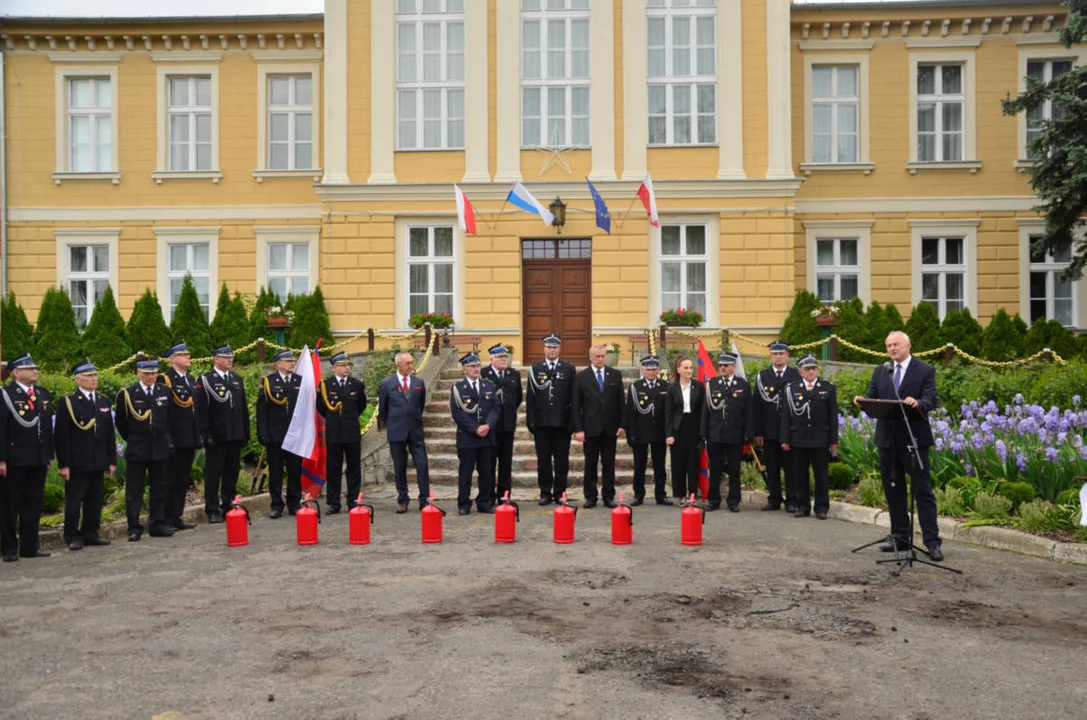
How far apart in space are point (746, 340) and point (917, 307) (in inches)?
179

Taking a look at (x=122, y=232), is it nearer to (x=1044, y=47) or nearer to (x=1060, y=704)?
(x=1044, y=47)

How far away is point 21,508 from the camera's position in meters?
10.2

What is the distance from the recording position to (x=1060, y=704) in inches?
216

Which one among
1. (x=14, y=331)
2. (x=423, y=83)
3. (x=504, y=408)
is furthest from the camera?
(x=14, y=331)

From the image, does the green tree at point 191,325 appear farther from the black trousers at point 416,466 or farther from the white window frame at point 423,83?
the black trousers at point 416,466

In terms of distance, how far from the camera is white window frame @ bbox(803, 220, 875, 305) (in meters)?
24.8

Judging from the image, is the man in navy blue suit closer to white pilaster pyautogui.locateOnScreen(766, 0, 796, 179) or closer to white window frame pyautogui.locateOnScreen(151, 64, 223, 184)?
white pilaster pyautogui.locateOnScreen(766, 0, 796, 179)

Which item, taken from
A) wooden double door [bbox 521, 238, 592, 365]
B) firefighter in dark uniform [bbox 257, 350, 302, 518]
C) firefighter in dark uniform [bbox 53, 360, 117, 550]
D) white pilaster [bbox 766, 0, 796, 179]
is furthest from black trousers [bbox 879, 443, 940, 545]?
white pilaster [bbox 766, 0, 796, 179]

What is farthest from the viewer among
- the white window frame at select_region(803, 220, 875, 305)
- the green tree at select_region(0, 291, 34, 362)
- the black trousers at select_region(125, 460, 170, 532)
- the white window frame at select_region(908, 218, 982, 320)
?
the white window frame at select_region(803, 220, 875, 305)

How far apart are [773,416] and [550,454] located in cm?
283

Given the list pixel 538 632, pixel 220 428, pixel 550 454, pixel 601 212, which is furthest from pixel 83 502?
pixel 601 212

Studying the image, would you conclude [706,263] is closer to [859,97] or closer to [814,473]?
[859,97]

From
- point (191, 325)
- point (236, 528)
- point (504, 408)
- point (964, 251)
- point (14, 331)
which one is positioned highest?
point (964, 251)

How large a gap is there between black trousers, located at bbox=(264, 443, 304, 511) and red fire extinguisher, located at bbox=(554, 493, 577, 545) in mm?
3821
